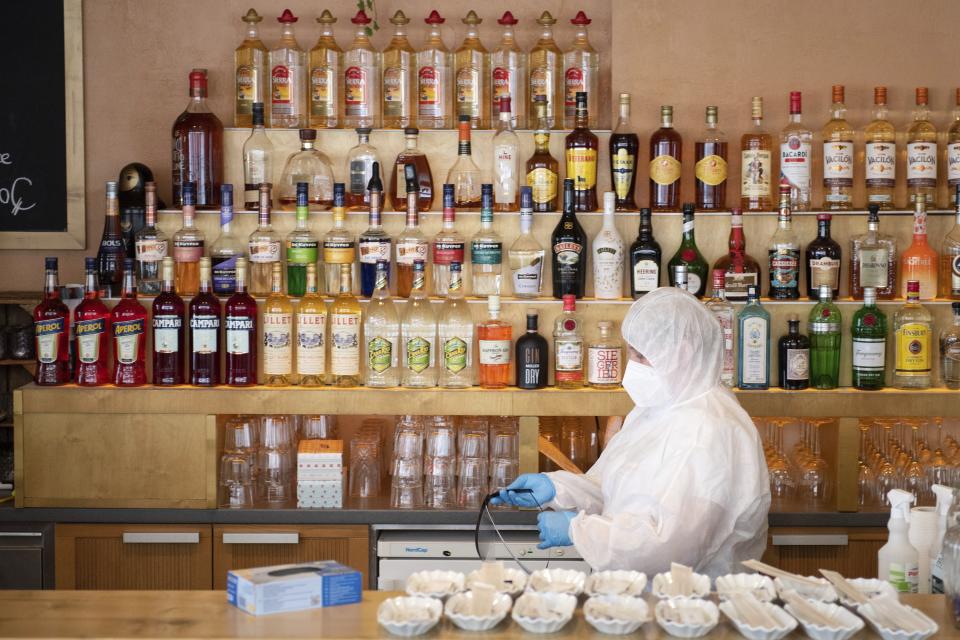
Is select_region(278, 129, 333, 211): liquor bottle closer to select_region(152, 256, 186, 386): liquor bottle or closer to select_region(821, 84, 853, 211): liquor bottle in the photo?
select_region(152, 256, 186, 386): liquor bottle

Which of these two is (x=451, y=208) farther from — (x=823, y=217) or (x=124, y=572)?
(x=124, y=572)

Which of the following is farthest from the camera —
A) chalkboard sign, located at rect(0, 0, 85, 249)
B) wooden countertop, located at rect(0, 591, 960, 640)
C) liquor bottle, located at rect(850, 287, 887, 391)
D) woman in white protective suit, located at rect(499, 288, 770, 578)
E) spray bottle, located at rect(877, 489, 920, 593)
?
chalkboard sign, located at rect(0, 0, 85, 249)

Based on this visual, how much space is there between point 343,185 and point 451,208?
1.06ft

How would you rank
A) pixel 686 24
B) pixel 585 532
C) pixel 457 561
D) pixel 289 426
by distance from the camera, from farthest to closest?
pixel 686 24
pixel 289 426
pixel 457 561
pixel 585 532

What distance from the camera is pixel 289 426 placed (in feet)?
11.7

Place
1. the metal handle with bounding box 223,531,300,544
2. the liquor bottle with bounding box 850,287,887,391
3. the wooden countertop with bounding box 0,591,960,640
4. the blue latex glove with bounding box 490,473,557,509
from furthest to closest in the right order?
the liquor bottle with bounding box 850,287,887,391 < the metal handle with bounding box 223,531,300,544 < the blue latex glove with bounding box 490,473,557,509 < the wooden countertop with bounding box 0,591,960,640

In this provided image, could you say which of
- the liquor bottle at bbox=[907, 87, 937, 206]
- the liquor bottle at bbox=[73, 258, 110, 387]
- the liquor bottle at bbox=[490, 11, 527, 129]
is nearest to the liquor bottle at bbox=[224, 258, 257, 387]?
the liquor bottle at bbox=[73, 258, 110, 387]

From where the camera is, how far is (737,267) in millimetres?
3496

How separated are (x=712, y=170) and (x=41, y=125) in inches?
87.9

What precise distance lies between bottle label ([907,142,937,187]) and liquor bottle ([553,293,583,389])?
1.15 m

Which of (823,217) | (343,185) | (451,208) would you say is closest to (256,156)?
(343,185)

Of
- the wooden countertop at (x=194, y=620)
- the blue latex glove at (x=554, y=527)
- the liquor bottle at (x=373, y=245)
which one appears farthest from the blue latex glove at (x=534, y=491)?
the liquor bottle at (x=373, y=245)

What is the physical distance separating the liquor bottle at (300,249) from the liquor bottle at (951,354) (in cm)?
190

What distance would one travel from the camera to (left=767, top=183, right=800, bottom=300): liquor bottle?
3475 millimetres
